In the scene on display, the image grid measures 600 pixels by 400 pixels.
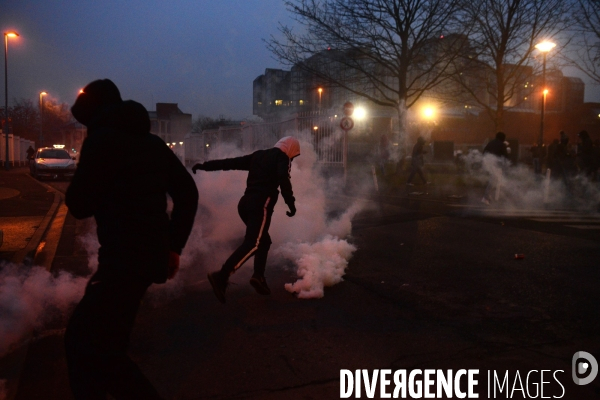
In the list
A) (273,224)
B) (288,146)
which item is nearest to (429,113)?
(273,224)

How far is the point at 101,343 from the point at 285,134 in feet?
32.8

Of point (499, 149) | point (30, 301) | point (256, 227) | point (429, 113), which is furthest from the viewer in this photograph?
point (429, 113)

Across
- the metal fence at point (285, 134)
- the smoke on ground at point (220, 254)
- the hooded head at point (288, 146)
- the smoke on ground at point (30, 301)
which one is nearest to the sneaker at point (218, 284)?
the smoke on ground at point (220, 254)

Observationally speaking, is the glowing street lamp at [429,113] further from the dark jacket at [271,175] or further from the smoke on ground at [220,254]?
the dark jacket at [271,175]

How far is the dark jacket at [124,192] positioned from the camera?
2.40 meters

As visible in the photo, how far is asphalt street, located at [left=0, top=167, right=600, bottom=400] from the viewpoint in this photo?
11.6ft

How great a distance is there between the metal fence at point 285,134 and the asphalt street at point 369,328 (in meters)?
4.65

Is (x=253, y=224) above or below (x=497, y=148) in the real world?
below

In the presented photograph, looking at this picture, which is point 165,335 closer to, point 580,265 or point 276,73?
point 580,265

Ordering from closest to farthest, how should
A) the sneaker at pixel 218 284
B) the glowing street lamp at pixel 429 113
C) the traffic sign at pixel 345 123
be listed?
1. the sneaker at pixel 218 284
2. the traffic sign at pixel 345 123
3. the glowing street lamp at pixel 429 113

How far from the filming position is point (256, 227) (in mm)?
5195

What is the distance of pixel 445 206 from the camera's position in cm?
1333

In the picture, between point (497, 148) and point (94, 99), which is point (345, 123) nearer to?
point (497, 148)

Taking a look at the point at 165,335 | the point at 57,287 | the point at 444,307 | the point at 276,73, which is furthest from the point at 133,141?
the point at 276,73
